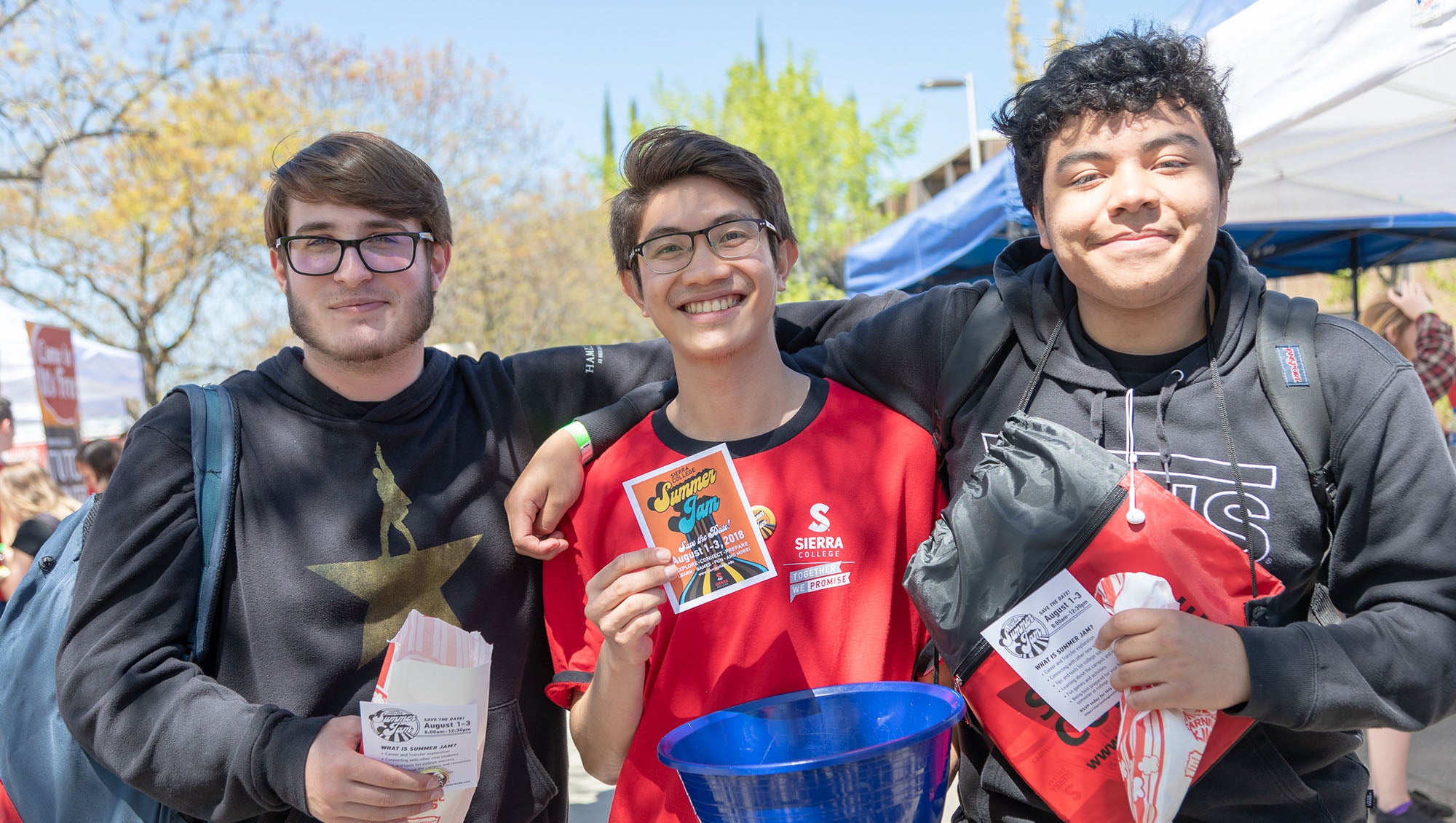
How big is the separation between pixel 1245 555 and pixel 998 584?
399 mm

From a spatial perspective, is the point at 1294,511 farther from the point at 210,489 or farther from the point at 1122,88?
the point at 210,489

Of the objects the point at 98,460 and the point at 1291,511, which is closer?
the point at 1291,511

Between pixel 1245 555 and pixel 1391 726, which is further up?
pixel 1245 555

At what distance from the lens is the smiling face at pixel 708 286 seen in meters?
2.10

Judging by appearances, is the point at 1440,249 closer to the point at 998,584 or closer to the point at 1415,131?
the point at 1415,131

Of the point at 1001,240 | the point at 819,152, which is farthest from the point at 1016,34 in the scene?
the point at 1001,240

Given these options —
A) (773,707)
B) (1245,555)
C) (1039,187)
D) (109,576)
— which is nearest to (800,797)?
(773,707)

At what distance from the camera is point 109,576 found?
1.93m

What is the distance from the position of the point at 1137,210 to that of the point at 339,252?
1.66 metres

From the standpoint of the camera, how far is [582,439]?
2.19 metres

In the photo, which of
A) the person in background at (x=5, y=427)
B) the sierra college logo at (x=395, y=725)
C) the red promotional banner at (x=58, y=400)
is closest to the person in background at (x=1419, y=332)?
the sierra college logo at (x=395, y=725)

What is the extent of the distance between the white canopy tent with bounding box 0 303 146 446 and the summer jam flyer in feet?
29.9

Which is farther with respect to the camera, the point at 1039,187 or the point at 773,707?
the point at 1039,187

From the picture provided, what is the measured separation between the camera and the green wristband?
218 centimetres
